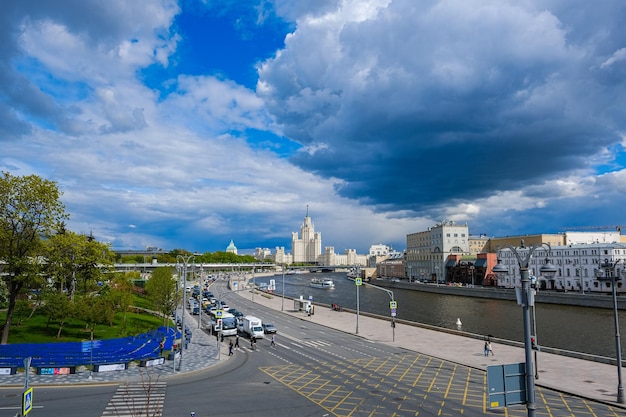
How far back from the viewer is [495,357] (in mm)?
38594

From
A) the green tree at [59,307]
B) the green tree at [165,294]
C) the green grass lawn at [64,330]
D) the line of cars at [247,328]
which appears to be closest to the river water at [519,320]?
the line of cars at [247,328]

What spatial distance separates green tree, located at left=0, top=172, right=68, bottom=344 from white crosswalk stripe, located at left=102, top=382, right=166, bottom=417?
17170 millimetres

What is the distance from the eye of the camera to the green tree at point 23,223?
124 ft

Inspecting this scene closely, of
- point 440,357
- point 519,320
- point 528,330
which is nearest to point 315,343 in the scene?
point 440,357

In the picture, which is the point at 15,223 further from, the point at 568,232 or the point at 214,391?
the point at 568,232

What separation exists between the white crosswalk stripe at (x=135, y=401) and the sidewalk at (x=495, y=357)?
23.7 m

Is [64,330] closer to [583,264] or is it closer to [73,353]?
[73,353]

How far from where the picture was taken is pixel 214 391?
27234mm

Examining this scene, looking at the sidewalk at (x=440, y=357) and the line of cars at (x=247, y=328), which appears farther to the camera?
the line of cars at (x=247, y=328)

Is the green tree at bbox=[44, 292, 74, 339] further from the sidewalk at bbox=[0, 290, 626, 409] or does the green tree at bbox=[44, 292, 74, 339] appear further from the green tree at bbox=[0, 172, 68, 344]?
the sidewalk at bbox=[0, 290, 626, 409]

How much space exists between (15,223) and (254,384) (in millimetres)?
26752

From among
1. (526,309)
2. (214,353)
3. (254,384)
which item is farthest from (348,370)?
(526,309)

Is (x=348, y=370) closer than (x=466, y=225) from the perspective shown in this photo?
Yes

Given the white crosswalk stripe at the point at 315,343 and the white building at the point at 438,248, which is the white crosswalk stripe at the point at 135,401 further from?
the white building at the point at 438,248
